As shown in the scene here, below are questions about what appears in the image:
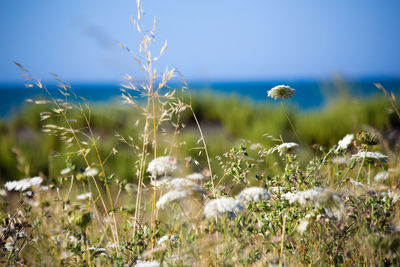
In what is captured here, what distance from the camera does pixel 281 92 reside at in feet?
4.78

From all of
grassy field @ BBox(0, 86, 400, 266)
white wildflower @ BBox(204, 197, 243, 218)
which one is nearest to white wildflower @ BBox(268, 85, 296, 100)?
grassy field @ BBox(0, 86, 400, 266)

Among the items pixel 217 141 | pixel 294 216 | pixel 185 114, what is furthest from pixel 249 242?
pixel 185 114

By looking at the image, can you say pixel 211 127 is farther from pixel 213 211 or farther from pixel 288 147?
pixel 213 211

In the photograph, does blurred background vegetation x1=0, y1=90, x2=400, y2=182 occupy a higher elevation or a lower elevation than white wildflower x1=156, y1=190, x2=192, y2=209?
lower

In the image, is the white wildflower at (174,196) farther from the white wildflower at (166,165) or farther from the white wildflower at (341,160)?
the white wildflower at (341,160)

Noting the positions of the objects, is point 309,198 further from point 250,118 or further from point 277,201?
point 250,118

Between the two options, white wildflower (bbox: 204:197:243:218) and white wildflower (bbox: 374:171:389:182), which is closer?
white wildflower (bbox: 204:197:243:218)

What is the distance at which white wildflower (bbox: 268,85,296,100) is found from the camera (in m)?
1.41

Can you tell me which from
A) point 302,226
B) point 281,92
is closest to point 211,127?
point 281,92

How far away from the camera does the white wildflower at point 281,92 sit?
4.64 ft

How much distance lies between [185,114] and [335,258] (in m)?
5.30

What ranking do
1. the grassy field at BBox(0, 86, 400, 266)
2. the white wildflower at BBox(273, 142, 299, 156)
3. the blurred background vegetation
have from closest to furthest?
the grassy field at BBox(0, 86, 400, 266) < the white wildflower at BBox(273, 142, 299, 156) < the blurred background vegetation

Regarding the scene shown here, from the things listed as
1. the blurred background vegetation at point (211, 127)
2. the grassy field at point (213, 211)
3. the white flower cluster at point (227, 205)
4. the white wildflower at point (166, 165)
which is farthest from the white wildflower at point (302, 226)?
the blurred background vegetation at point (211, 127)

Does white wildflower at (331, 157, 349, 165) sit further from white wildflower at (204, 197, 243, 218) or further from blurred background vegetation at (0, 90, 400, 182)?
blurred background vegetation at (0, 90, 400, 182)
